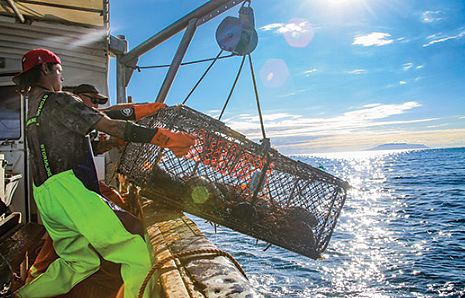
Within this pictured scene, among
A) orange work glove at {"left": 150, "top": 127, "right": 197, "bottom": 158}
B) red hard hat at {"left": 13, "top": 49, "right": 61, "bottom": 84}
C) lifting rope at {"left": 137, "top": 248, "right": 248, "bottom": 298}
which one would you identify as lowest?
lifting rope at {"left": 137, "top": 248, "right": 248, "bottom": 298}

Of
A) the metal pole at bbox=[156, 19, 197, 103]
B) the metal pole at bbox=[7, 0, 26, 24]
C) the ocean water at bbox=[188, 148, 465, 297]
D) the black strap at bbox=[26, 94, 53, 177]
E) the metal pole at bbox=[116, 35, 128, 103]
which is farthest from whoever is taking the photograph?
the metal pole at bbox=[116, 35, 128, 103]

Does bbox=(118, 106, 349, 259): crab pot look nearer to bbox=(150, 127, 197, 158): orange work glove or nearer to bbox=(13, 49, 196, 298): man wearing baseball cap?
bbox=(150, 127, 197, 158): orange work glove

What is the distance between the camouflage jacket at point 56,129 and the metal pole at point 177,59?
3.62 meters

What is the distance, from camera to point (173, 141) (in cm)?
200

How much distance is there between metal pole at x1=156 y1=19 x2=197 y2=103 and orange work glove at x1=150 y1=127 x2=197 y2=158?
3.65 meters

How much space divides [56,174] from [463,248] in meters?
11.7

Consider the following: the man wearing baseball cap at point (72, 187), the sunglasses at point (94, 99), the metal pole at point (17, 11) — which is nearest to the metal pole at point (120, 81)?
the metal pole at point (17, 11)

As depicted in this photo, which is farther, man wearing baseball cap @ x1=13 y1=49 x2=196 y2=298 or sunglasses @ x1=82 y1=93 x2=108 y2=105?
sunglasses @ x1=82 y1=93 x2=108 y2=105

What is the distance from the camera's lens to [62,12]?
5086 mm

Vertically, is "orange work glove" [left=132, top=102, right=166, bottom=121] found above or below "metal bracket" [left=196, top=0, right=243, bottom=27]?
below

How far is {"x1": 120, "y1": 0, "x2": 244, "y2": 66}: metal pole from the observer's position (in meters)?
4.70

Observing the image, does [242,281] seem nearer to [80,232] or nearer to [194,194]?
[80,232]

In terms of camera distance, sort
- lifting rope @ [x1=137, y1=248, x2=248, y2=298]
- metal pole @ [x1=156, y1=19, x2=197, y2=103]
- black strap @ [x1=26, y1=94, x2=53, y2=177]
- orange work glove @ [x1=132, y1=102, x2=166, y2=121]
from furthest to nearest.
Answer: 1. metal pole @ [x1=156, y1=19, x2=197, y2=103]
2. orange work glove @ [x1=132, y1=102, x2=166, y2=121]
3. black strap @ [x1=26, y1=94, x2=53, y2=177]
4. lifting rope @ [x1=137, y1=248, x2=248, y2=298]

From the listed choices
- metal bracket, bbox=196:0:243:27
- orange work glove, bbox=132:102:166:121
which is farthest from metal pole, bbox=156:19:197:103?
orange work glove, bbox=132:102:166:121
